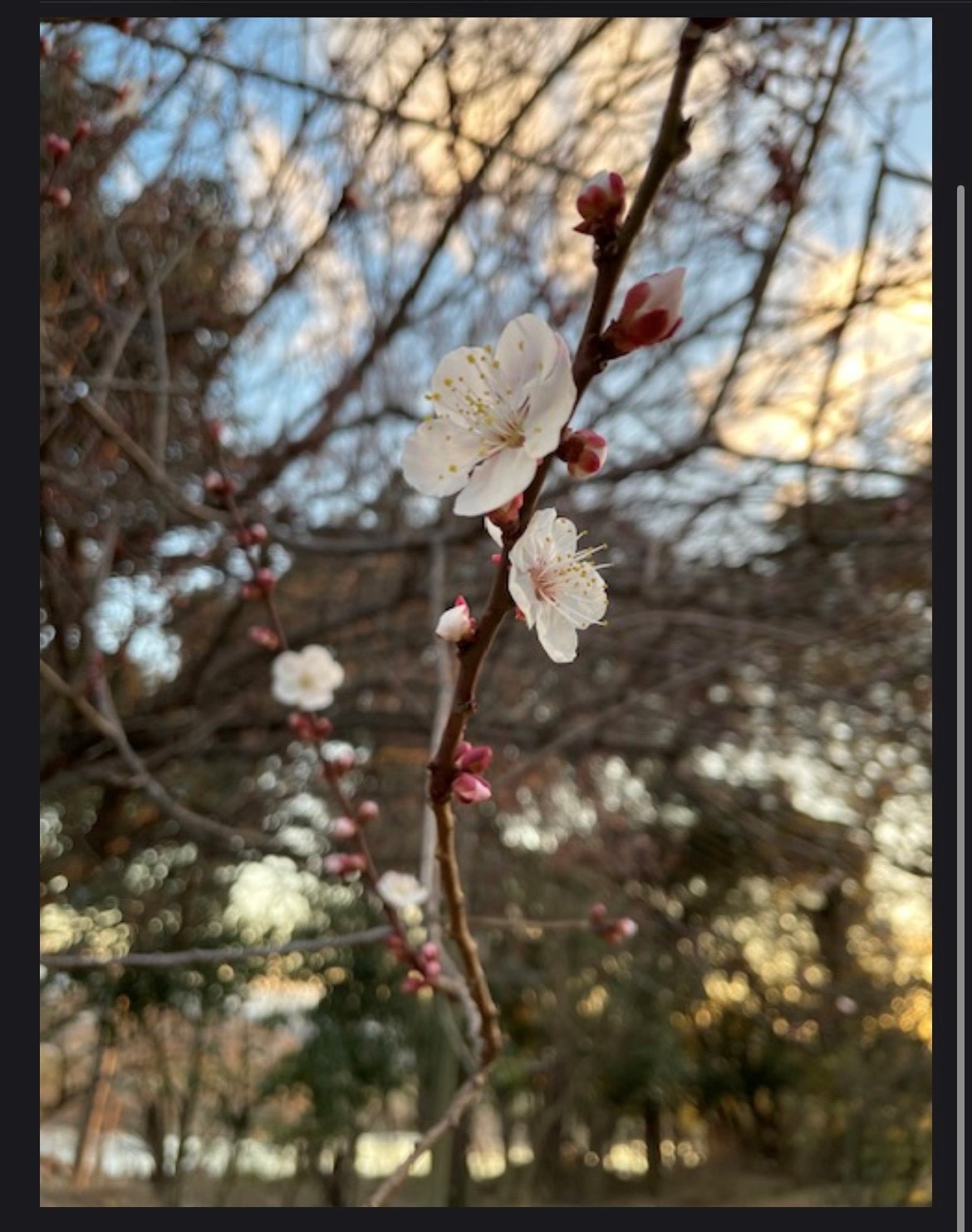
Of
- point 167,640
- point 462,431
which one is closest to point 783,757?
point 167,640

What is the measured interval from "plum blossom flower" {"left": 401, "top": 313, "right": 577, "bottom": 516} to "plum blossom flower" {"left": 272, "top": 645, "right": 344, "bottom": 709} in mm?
807

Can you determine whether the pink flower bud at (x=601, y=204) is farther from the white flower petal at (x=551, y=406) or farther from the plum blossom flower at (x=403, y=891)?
the plum blossom flower at (x=403, y=891)

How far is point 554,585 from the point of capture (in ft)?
1.56

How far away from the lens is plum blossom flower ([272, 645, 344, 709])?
4.10ft

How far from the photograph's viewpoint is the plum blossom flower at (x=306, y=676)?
4.10ft

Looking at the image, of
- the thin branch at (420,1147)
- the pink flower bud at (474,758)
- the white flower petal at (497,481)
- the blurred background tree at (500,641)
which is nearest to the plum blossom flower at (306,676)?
the blurred background tree at (500,641)

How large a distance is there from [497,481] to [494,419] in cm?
4

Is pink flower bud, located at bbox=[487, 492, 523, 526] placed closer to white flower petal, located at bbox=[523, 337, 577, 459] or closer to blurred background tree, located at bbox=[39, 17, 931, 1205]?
white flower petal, located at bbox=[523, 337, 577, 459]

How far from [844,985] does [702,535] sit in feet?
5.41

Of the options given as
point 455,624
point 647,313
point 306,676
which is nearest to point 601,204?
point 647,313

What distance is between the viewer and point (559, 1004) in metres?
3.54

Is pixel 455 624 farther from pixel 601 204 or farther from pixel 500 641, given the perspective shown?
pixel 500 641

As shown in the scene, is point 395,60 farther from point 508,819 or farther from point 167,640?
point 508,819

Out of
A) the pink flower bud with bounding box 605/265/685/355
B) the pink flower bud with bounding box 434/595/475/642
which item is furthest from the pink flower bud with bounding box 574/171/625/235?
the pink flower bud with bounding box 434/595/475/642
